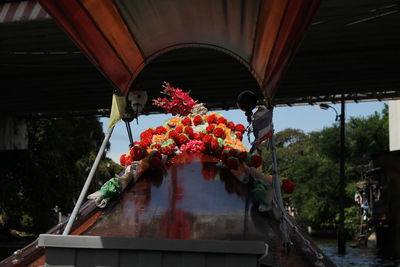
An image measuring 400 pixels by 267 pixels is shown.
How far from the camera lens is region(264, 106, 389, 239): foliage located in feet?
174

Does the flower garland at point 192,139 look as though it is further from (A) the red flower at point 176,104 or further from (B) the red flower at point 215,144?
(A) the red flower at point 176,104

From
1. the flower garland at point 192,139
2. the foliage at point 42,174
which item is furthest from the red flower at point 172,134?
the foliage at point 42,174

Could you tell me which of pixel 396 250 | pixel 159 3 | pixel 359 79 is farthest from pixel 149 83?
pixel 159 3

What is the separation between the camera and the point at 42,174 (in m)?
34.3

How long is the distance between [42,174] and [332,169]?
31.6 m

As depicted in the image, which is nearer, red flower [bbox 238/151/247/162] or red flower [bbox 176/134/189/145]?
red flower [bbox 238/151/247/162]

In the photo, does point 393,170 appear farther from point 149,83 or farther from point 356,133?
point 356,133

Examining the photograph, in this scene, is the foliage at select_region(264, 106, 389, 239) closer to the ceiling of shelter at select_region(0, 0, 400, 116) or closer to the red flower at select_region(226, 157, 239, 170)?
the ceiling of shelter at select_region(0, 0, 400, 116)

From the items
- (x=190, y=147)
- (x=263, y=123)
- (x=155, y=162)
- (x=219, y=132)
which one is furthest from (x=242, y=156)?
(x=155, y=162)

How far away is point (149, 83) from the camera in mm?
23734

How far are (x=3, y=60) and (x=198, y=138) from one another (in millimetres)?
14256

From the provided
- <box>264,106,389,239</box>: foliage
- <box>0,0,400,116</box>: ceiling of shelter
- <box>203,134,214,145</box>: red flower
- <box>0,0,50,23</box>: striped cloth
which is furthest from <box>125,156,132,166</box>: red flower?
<box>264,106,389,239</box>: foliage

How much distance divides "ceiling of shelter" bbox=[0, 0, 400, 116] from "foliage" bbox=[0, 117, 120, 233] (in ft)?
14.6

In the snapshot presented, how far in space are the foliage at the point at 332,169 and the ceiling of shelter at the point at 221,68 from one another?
26.3m
